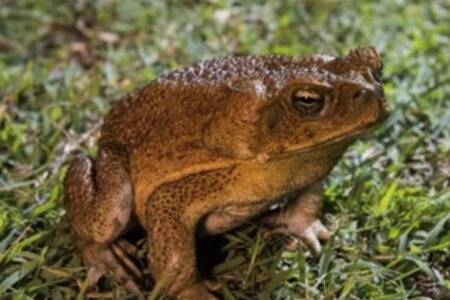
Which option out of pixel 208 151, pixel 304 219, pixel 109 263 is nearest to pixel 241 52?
pixel 304 219

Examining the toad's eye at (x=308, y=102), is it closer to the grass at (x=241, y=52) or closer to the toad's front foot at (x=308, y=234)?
the grass at (x=241, y=52)

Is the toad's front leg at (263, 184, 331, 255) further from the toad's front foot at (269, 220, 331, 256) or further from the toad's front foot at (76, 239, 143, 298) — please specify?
the toad's front foot at (76, 239, 143, 298)

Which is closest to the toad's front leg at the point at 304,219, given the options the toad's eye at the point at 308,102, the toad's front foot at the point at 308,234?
the toad's front foot at the point at 308,234

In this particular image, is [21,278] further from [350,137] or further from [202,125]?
[350,137]

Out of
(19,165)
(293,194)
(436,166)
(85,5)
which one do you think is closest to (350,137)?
(293,194)

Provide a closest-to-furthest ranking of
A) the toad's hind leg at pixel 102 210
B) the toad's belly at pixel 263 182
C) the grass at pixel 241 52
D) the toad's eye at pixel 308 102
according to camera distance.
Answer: the toad's eye at pixel 308 102 < the toad's belly at pixel 263 182 < the toad's hind leg at pixel 102 210 < the grass at pixel 241 52

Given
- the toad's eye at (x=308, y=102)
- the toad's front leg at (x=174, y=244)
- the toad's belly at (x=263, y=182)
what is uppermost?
the toad's eye at (x=308, y=102)

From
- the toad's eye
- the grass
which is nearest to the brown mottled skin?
the toad's eye
